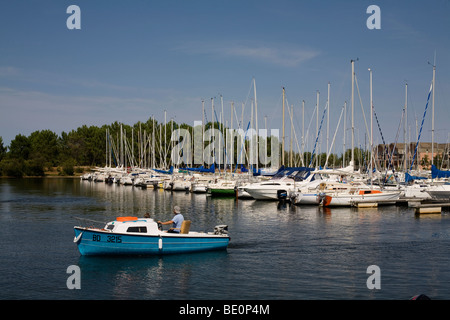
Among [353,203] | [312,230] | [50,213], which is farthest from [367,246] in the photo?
[50,213]

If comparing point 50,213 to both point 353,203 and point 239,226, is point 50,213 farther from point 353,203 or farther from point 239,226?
point 353,203

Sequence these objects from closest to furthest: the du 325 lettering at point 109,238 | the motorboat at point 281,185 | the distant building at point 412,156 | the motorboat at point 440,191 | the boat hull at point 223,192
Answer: the du 325 lettering at point 109,238 < the motorboat at point 440,191 < the motorboat at point 281,185 < the boat hull at point 223,192 < the distant building at point 412,156

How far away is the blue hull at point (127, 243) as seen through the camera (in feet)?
96.5

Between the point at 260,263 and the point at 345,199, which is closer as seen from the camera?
the point at 260,263

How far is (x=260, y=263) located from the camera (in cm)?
2934

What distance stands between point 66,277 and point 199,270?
7194mm

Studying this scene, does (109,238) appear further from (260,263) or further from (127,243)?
(260,263)

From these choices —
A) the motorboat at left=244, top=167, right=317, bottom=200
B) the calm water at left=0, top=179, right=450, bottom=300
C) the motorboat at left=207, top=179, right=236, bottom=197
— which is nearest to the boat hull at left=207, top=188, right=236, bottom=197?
the motorboat at left=207, top=179, right=236, bottom=197

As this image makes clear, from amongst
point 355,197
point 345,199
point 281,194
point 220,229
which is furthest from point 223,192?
point 220,229

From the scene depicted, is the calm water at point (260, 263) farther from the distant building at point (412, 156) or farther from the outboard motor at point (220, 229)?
the distant building at point (412, 156)

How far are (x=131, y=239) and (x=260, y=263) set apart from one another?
26.0 ft

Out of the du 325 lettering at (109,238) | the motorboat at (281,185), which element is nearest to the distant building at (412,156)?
the motorboat at (281,185)
